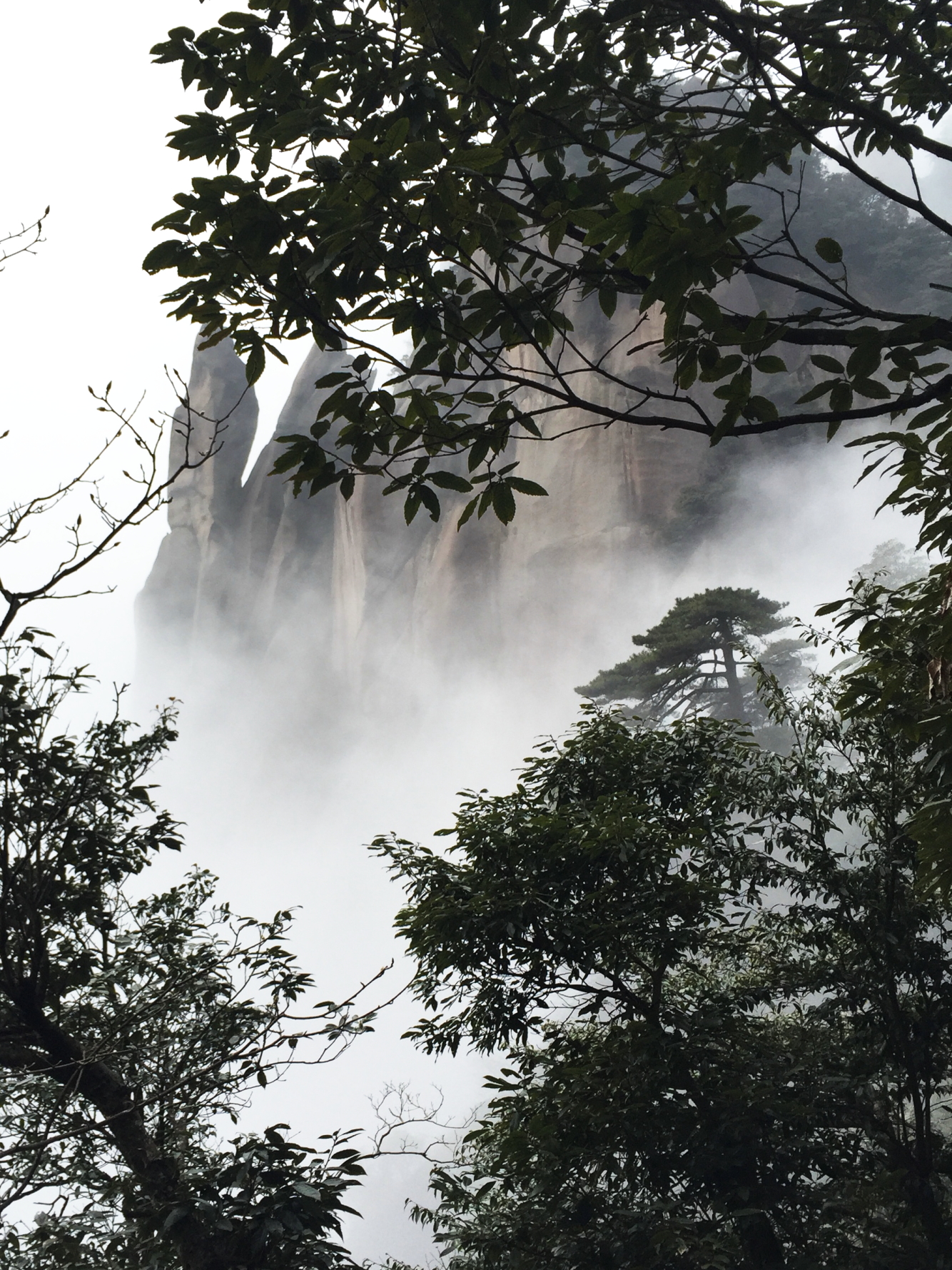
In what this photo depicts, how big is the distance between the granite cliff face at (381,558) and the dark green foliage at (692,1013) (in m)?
15.2

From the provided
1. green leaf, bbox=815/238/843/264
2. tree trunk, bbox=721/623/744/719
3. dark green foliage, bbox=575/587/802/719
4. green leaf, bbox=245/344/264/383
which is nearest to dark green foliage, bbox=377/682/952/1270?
green leaf, bbox=815/238/843/264

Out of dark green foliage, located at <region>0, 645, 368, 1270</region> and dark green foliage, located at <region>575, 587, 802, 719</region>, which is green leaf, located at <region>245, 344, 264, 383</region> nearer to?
dark green foliage, located at <region>0, 645, 368, 1270</region>

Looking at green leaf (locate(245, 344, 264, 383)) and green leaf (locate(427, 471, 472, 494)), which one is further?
green leaf (locate(245, 344, 264, 383))

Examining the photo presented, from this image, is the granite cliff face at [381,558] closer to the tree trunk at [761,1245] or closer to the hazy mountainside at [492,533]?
the hazy mountainside at [492,533]

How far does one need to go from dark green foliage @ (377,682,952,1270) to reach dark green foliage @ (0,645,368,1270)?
93cm

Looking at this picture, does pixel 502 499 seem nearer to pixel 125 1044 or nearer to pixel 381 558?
pixel 125 1044

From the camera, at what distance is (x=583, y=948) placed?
3.62 m

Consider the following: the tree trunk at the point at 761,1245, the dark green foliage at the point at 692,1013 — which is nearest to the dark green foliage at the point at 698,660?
the dark green foliage at the point at 692,1013

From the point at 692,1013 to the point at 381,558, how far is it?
74.7 feet

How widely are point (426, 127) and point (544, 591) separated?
20.9 metres

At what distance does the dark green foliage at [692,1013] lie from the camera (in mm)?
2986

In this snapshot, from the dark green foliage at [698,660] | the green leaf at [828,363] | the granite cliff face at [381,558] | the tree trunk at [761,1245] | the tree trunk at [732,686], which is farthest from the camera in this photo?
the granite cliff face at [381,558]

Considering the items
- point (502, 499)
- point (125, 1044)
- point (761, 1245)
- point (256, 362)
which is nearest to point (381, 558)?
point (761, 1245)

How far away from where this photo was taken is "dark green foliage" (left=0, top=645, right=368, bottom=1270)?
77.5 inches
